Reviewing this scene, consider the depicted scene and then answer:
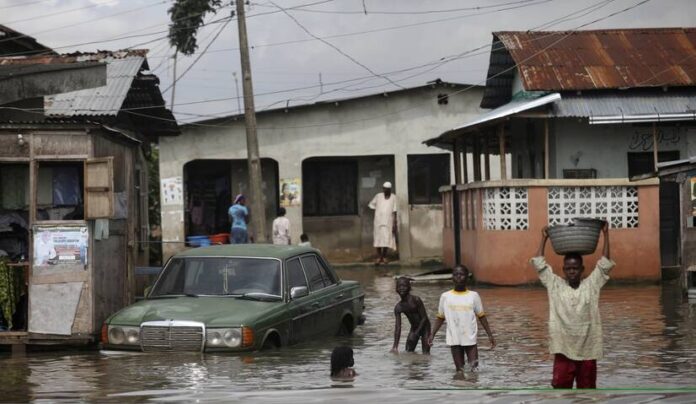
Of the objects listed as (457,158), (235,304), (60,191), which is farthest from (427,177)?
(235,304)

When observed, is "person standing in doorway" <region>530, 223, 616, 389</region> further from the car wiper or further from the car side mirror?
the car wiper

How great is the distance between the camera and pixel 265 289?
13.3m

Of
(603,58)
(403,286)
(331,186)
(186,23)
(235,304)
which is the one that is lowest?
(235,304)

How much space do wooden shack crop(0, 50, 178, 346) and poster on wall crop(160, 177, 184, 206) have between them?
1388 cm

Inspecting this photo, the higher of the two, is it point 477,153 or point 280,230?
point 477,153

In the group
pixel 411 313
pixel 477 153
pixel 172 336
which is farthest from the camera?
pixel 477 153

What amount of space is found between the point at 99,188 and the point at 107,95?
22.0 feet

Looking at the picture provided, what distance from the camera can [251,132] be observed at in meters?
26.1

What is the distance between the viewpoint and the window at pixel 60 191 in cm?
1551

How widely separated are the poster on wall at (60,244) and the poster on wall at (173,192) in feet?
55.9

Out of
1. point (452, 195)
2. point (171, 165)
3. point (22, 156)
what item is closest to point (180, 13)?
point (171, 165)

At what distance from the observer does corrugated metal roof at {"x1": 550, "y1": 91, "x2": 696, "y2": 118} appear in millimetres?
22953

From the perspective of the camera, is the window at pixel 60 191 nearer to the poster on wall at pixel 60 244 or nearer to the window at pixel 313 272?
the poster on wall at pixel 60 244

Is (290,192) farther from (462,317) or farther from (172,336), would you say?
(462,317)
